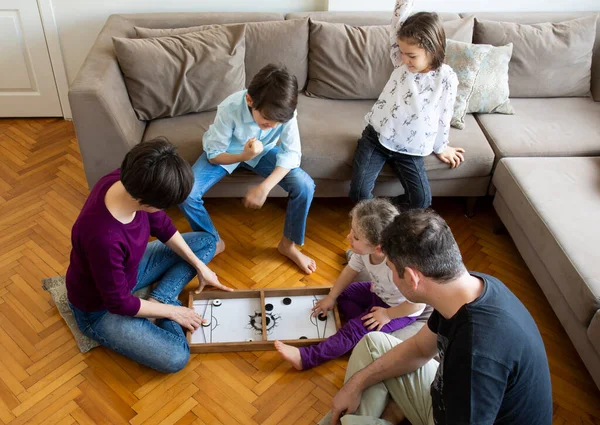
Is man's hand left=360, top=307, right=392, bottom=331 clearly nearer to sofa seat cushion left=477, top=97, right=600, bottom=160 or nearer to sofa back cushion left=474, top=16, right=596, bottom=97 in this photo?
sofa seat cushion left=477, top=97, right=600, bottom=160

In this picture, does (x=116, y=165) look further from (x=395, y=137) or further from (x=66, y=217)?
(x=395, y=137)

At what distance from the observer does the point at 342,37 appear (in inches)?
105

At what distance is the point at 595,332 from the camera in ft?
5.93

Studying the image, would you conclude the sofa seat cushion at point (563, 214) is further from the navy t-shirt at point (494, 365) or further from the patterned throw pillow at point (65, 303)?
the patterned throw pillow at point (65, 303)

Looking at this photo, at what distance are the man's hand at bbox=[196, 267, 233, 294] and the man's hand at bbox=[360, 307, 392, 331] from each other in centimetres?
57

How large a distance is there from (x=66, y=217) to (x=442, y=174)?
1.75m

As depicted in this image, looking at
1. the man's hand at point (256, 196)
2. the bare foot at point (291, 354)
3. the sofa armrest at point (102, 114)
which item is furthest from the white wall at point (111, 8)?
the bare foot at point (291, 354)

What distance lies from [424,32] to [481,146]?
68cm

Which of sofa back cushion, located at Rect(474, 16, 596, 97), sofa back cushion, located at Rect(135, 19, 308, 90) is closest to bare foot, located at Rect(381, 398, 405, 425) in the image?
sofa back cushion, located at Rect(135, 19, 308, 90)

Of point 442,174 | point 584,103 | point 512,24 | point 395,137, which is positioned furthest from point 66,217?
point 584,103

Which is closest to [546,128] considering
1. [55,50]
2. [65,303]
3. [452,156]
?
[452,156]

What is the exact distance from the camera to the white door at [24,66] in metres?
2.89

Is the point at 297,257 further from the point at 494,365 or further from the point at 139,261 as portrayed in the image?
the point at 494,365

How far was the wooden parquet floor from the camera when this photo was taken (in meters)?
1.84
